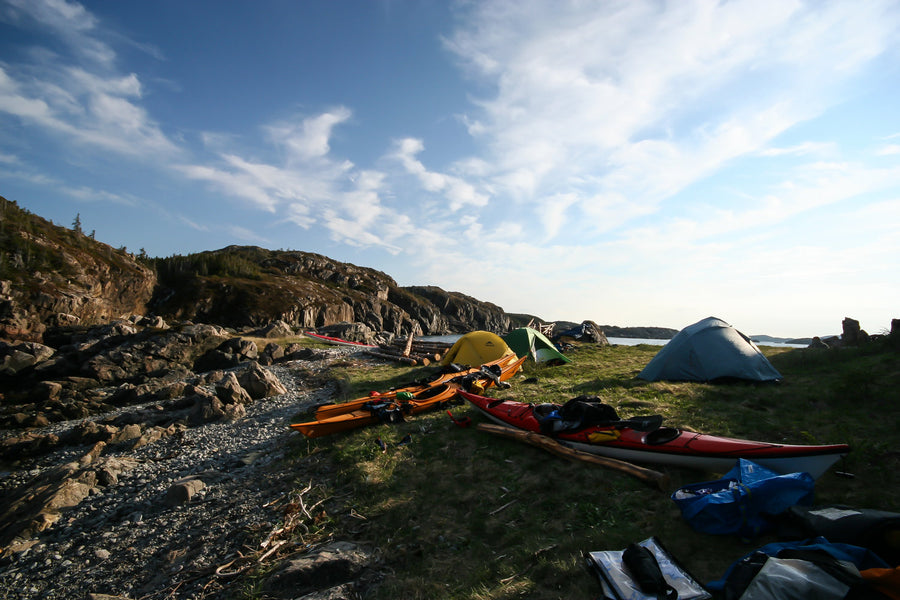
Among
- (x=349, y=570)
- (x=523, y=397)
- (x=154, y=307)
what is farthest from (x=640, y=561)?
(x=154, y=307)

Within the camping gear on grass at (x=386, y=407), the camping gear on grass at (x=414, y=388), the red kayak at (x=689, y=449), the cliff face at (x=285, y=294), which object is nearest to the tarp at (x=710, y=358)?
the camping gear on grass at (x=414, y=388)

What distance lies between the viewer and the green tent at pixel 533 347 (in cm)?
1883

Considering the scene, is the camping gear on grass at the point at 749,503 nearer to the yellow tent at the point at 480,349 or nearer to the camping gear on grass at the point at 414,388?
the camping gear on grass at the point at 414,388

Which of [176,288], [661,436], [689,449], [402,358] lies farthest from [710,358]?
[176,288]

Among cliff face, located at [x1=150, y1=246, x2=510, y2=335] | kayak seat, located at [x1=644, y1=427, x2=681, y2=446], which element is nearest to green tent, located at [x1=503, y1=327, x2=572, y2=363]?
kayak seat, located at [x1=644, y1=427, x2=681, y2=446]

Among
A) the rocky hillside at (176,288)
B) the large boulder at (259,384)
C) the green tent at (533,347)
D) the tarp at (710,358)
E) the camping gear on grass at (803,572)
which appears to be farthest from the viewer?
the rocky hillside at (176,288)

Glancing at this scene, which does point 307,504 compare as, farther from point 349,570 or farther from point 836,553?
point 836,553

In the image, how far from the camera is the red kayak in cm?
519

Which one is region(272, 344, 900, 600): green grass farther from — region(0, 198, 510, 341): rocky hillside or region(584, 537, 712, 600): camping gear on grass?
region(0, 198, 510, 341): rocky hillside

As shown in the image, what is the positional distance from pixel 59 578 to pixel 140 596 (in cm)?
219

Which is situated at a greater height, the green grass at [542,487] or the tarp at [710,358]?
the tarp at [710,358]

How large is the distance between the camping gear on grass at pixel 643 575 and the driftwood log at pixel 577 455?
5.53 ft

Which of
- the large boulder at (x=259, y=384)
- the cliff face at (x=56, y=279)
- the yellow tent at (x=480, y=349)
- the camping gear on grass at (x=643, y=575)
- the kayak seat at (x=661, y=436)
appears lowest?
the large boulder at (x=259, y=384)

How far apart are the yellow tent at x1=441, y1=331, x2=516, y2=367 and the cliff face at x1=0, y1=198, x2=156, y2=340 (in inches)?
1352
